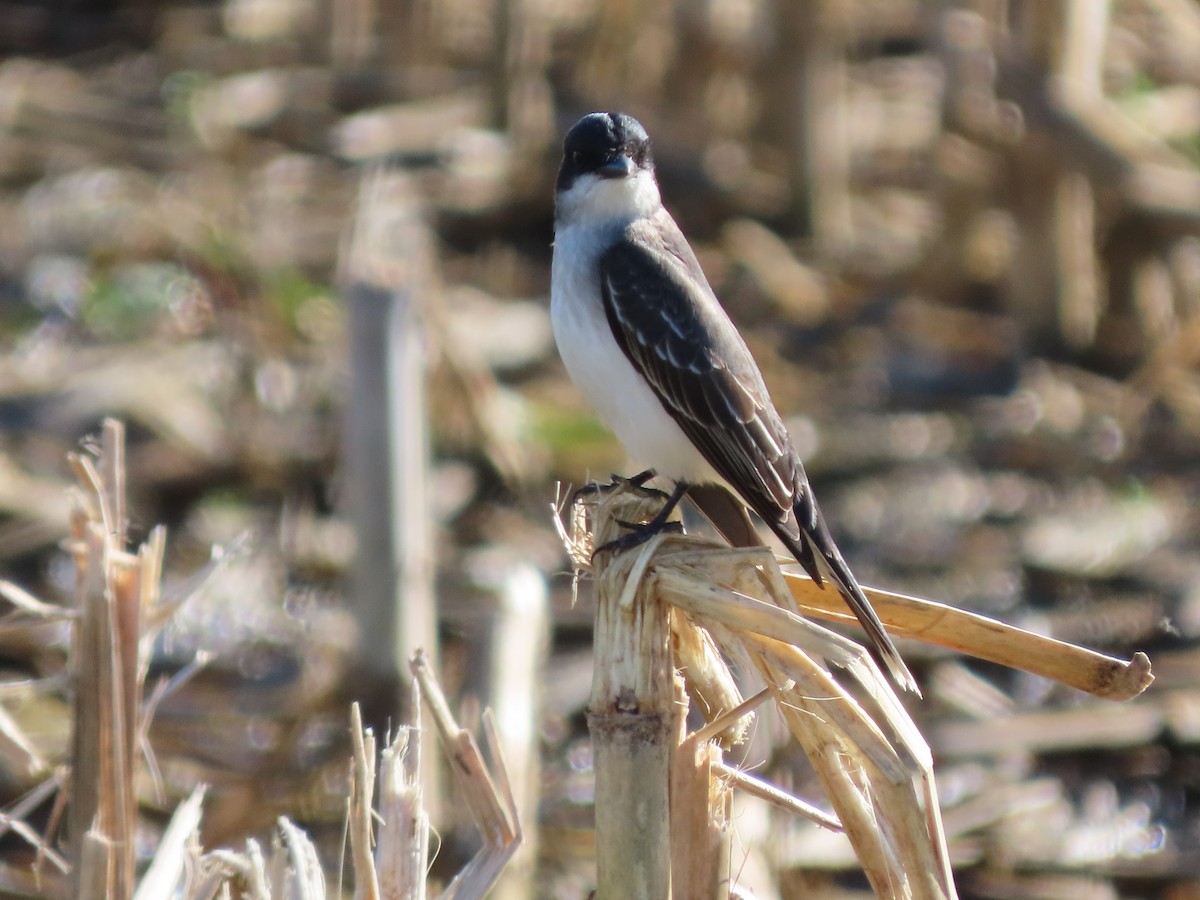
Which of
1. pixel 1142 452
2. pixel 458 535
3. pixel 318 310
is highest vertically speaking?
pixel 318 310

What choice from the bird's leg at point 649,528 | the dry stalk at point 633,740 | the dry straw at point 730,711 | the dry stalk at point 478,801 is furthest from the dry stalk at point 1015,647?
the dry stalk at point 478,801

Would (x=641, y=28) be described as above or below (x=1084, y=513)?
above

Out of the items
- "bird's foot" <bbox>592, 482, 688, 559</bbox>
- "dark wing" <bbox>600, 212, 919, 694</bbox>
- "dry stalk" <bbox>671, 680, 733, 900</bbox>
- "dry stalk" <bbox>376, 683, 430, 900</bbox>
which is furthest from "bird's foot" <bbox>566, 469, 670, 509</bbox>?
"dry stalk" <bbox>376, 683, 430, 900</bbox>

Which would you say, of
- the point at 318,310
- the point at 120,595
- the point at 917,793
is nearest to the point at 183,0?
the point at 318,310

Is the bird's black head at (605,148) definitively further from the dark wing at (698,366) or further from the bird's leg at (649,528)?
the bird's leg at (649,528)

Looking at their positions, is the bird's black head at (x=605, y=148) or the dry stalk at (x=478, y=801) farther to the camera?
the bird's black head at (x=605, y=148)

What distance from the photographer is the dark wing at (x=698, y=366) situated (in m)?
4.25

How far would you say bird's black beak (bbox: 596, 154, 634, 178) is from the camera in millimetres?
4738

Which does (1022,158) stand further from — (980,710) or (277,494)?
(277,494)

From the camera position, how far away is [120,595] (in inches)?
122

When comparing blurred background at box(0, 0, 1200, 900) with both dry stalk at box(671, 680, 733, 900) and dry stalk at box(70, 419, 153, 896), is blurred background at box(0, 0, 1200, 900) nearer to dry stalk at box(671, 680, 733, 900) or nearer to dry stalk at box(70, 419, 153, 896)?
dry stalk at box(70, 419, 153, 896)

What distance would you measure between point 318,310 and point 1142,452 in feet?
15.2

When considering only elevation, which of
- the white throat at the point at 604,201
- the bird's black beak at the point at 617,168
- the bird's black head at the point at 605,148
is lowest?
the white throat at the point at 604,201

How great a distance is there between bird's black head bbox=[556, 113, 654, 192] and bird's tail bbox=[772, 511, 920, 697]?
129 centimetres
